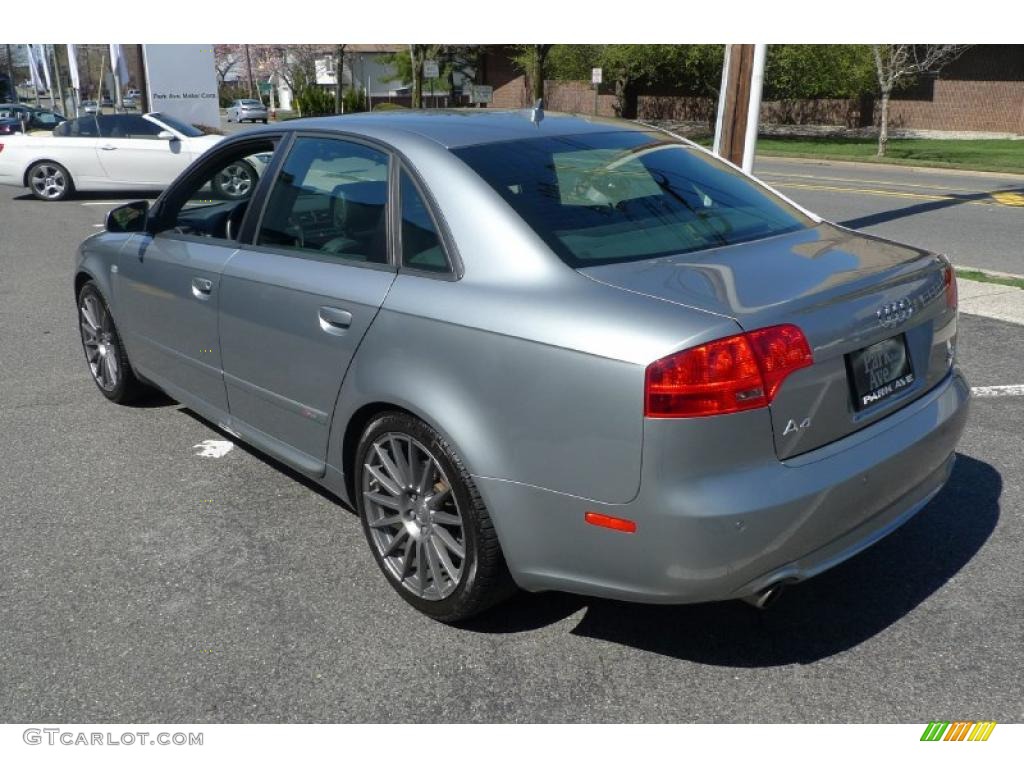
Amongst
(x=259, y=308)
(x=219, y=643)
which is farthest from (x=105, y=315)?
(x=219, y=643)

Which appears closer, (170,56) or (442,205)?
(442,205)

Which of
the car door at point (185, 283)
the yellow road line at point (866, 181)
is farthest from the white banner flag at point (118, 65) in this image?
the car door at point (185, 283)

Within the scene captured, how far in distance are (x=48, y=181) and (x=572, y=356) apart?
17.7 metres

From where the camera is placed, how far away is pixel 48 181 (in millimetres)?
17891

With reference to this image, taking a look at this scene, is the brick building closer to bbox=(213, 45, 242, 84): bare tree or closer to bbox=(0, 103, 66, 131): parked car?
bbox=(0, 103, 66, 131): parked car

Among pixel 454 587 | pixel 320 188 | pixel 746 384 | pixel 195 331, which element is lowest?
pixel 454 587

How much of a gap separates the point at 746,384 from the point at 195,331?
2.74 m

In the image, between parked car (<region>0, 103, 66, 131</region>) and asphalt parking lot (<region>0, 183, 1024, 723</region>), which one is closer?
asphalt parking lot (<region>0, 183, 1024, 723</region>)

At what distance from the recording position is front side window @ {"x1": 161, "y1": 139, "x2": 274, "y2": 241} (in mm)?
4359

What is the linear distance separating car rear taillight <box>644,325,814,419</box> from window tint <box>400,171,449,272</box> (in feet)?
3.08

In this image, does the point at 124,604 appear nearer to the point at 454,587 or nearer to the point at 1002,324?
the point at 454,587

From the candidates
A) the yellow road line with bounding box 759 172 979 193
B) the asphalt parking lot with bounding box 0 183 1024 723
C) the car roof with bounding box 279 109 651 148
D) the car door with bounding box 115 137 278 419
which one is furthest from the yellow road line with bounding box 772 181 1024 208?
the car door with bounding box 115 137 278 419

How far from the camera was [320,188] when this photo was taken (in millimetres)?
3918

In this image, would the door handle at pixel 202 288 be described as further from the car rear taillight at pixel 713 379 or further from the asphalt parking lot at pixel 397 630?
the car rear taillight at pixel 713 379
